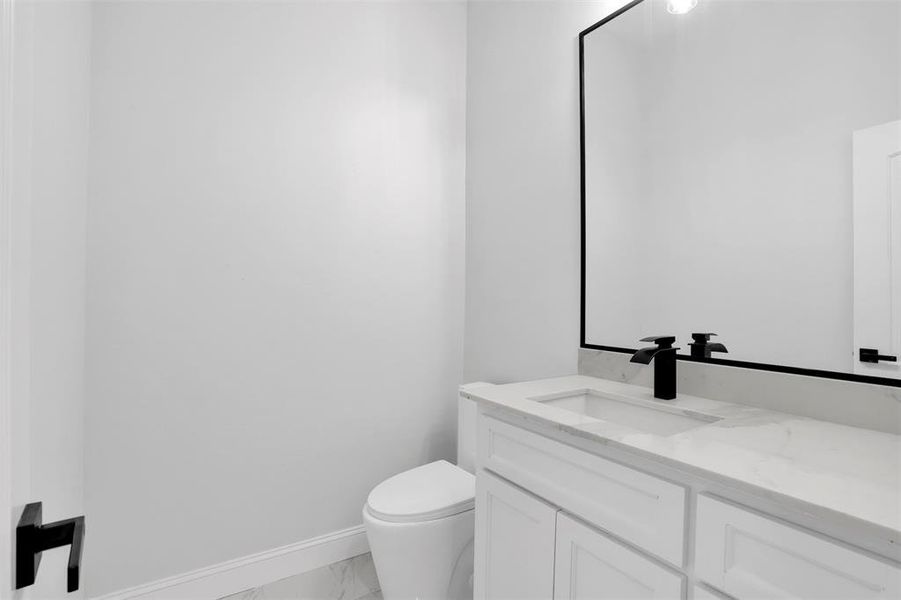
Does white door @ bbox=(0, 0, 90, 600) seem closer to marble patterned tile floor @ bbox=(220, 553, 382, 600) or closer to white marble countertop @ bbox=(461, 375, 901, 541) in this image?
marble patterned tile floor @ bbox=(220, 553, 382, 600)

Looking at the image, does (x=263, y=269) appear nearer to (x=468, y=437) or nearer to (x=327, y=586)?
(x=468, y=437)

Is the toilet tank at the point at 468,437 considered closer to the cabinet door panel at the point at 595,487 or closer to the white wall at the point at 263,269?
the white wall at the point at 263,269

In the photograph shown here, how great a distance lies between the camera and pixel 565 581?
96 centimetres

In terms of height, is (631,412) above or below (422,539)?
above

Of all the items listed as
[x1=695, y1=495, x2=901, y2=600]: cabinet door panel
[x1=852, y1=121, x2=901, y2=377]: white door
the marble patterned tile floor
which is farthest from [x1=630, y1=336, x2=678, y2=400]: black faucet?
the marble patterned tile floor

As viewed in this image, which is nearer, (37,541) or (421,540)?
(37,541)

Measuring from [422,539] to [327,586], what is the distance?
2.00 feet

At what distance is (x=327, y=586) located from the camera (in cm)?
171

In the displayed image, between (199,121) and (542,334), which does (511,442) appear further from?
(199,121)

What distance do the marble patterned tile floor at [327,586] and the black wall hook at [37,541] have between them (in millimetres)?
1457

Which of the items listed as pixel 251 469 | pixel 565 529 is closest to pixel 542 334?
pixel 565 529

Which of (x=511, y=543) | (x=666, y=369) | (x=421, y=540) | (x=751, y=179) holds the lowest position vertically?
(x=421, y=540)

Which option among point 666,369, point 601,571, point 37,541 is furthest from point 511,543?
point 37,541

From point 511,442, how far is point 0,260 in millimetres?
1004
